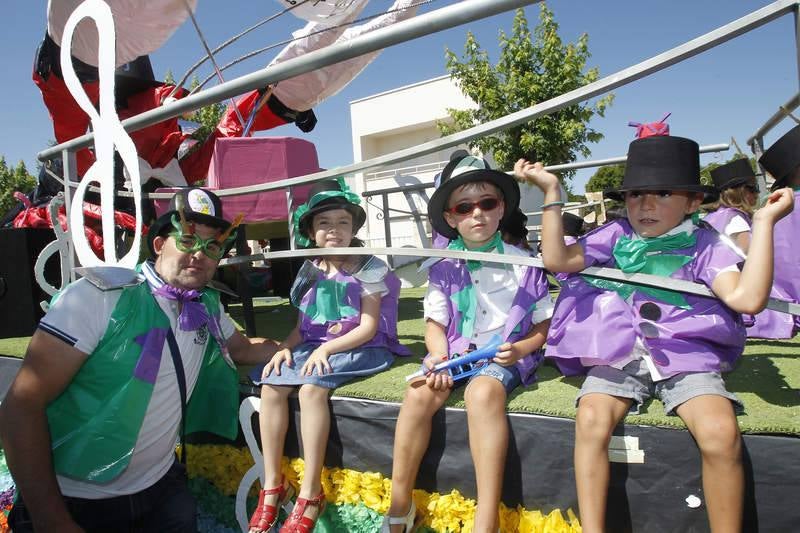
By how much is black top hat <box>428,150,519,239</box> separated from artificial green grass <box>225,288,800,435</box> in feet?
2.14

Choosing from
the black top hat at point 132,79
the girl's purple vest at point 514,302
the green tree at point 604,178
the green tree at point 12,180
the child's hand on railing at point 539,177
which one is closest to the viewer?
the child's hand on railing at point 539,177

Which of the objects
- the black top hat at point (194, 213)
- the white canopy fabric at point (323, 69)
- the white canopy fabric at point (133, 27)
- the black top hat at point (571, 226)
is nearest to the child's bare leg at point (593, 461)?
the black top hat at point (194, 213)

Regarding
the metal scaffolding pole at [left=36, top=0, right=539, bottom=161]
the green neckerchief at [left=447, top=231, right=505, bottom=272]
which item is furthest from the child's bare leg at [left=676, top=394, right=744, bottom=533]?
the metal scaffolding pole at [left=36, top=0, right=539, bottom=161]

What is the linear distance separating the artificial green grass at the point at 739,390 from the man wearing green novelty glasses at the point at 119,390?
26.2 inches

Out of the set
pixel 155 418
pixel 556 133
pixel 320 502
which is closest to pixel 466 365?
pixel 320 502

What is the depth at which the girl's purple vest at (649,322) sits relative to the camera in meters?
1.53

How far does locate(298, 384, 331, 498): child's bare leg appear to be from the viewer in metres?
1.85

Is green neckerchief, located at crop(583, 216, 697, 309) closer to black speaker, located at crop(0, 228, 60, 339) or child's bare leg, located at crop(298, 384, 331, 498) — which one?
child's bare leg, located at crop(298, 384, 331, 498)

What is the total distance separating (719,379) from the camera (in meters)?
1.46

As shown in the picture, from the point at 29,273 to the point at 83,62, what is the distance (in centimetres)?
148

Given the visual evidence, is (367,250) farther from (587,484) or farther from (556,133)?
(556,133)

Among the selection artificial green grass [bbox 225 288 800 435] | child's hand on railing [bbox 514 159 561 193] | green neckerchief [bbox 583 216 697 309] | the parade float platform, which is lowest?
the parade float platform

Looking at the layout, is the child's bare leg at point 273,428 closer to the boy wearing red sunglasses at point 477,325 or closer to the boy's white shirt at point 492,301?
the boy wearing red sunglasses at point 477,325

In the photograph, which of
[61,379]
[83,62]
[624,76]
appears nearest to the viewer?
[624,76]
